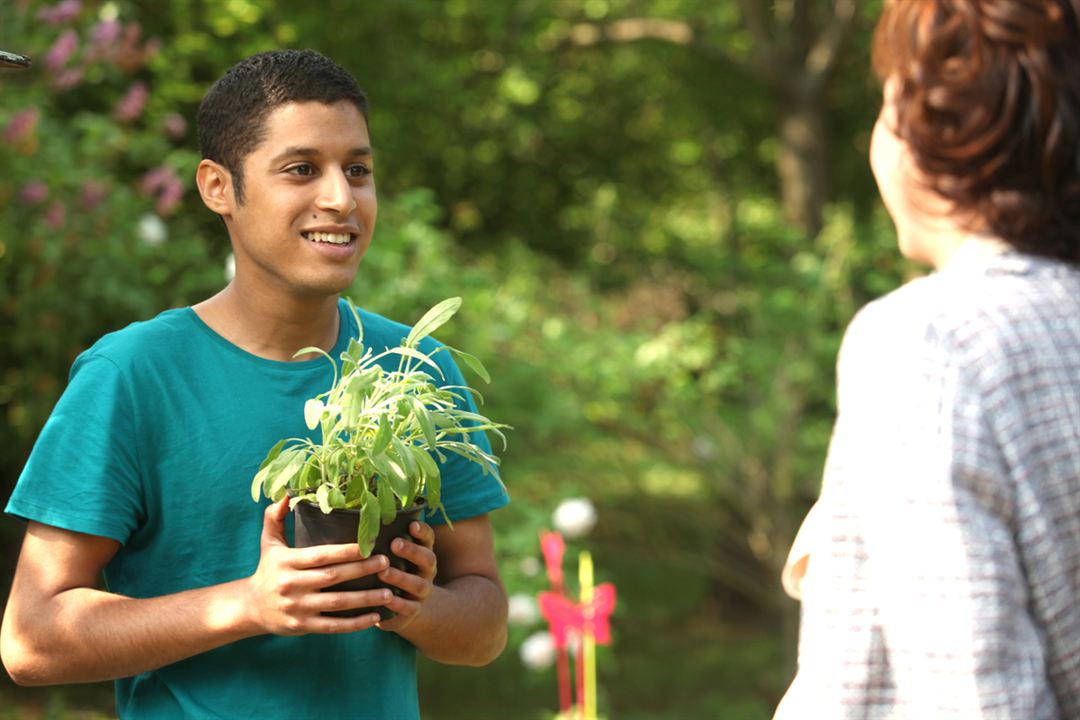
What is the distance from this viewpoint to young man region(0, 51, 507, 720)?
181 cm

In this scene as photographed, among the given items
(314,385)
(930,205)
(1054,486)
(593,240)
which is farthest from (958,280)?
(593,240)

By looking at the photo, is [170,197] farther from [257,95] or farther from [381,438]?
[381,438]

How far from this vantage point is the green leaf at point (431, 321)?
1921mm

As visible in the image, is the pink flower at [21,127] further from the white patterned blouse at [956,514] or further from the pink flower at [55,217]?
the white patterned blouse at [956,514]

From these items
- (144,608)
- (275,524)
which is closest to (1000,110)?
(275,524)

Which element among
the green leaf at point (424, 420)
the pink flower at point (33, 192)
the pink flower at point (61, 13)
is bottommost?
the green leaf at point (424, 420)

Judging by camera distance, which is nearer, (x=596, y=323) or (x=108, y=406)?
(x=108, y=406)

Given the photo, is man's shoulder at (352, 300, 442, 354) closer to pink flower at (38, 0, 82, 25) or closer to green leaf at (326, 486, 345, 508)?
green leaf at (326, 486, 345, 508)

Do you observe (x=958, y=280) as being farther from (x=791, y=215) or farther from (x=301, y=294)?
(x=791, y=215)

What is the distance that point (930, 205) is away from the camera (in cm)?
136

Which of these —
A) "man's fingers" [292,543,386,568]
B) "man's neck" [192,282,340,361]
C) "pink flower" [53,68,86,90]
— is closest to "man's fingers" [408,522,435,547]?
"man's fingers" [292,543,386,568]

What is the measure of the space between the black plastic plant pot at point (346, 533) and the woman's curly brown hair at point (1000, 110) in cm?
83

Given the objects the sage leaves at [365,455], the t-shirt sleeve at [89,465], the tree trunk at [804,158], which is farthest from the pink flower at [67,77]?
the tree trunk at [804,158]

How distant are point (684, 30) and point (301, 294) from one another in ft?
30.3
